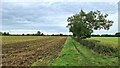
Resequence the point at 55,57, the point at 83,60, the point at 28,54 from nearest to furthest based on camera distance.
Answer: the point at 83,60 → the point at 55,57 → the point at 28,54

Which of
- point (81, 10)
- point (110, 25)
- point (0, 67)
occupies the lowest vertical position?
point (0, 67)

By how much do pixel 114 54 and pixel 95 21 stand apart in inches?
1352

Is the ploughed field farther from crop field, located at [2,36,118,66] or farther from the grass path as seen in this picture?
the grass path

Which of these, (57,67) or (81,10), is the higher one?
(81,10)

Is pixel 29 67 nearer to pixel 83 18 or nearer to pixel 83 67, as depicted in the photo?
pixel 83 67

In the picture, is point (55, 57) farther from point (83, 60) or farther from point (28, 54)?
point (28, 54)

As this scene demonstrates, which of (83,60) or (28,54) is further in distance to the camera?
(28,54)

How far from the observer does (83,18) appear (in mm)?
65688

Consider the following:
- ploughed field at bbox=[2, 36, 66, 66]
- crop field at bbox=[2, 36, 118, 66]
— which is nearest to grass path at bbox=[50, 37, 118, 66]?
crop field at bbox=[2, 36, 118, 66]

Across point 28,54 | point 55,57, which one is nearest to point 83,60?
point 55,57

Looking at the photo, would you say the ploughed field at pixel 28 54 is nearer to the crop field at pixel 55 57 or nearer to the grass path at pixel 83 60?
the crop field at pixel 55 57

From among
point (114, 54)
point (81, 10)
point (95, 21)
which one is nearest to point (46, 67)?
point (114, 54)

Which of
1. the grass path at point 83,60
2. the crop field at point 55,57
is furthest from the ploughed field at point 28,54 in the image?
the grass path at point 83,60

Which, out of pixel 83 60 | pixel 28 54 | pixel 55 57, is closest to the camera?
pixel 83 60
